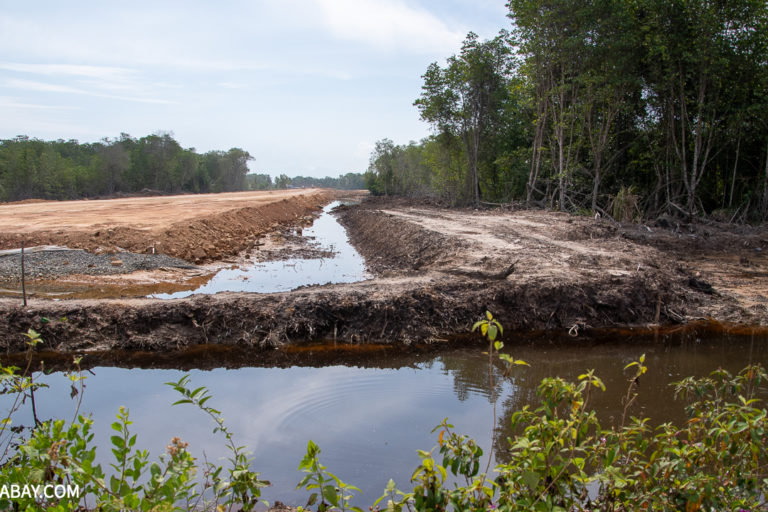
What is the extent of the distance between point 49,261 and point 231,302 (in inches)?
285

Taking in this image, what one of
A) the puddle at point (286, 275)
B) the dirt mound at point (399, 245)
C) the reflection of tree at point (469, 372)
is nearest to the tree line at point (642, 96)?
the dirt mound at point (399, 245)

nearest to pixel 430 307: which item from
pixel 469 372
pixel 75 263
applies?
pixel 469 372

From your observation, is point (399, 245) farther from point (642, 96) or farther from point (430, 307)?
point (642, 96)

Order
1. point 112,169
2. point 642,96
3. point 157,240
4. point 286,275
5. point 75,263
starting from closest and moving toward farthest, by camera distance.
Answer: point 75,263
point 286,275
point 157,240
point 642,96
point 112,169

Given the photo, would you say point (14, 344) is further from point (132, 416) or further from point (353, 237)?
point (353, 237)

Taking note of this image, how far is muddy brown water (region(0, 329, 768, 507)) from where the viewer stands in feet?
12.7

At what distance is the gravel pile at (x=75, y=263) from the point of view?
10664 millimetres

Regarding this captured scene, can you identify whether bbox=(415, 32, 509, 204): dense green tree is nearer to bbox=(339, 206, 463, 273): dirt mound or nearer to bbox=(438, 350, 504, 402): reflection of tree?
bbox=(339, 206, 463, 273): dirt mound

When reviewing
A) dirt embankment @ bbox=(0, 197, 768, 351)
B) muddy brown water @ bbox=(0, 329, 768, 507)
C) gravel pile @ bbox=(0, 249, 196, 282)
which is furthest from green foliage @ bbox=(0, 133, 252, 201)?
muddy brown water @ bbox=(0, 329, 768, 507)

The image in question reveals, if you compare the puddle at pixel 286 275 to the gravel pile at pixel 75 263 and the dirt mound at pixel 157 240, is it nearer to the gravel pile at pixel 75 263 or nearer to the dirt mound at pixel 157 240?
the gravel pile at pixel 75 263

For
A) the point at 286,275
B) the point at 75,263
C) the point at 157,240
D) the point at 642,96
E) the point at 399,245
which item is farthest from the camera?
the point at 642,96

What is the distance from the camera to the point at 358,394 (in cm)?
511

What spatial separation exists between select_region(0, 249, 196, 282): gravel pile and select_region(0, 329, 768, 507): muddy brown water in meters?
5.87

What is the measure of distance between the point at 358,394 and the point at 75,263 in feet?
31.1
